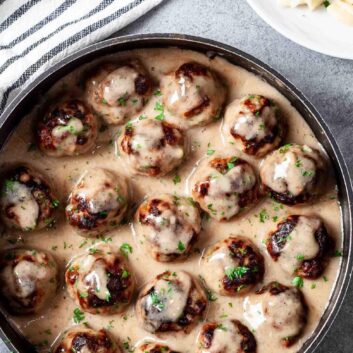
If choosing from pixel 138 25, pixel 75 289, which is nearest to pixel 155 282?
pixel 75 289

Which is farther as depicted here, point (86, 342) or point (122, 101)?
point (122, 101)

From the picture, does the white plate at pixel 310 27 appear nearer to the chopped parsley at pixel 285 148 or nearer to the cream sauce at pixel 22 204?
the chopped parsley at pixel 285 148

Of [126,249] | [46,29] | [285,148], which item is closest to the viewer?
[285,148]

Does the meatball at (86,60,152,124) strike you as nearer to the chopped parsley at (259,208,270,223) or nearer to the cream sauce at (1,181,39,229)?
the cream sauce at (1,181,39,229)

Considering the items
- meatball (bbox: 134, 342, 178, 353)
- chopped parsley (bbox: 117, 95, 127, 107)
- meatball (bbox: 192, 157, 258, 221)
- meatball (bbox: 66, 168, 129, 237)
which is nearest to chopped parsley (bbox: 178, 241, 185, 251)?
meatball (bbox: 192, 157, 258, 221)

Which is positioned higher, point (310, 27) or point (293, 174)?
point (310, 27)

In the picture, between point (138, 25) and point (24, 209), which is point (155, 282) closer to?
point (24, 209)

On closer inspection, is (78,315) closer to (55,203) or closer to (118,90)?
(55,203)

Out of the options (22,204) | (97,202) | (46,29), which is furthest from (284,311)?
(46,29)
